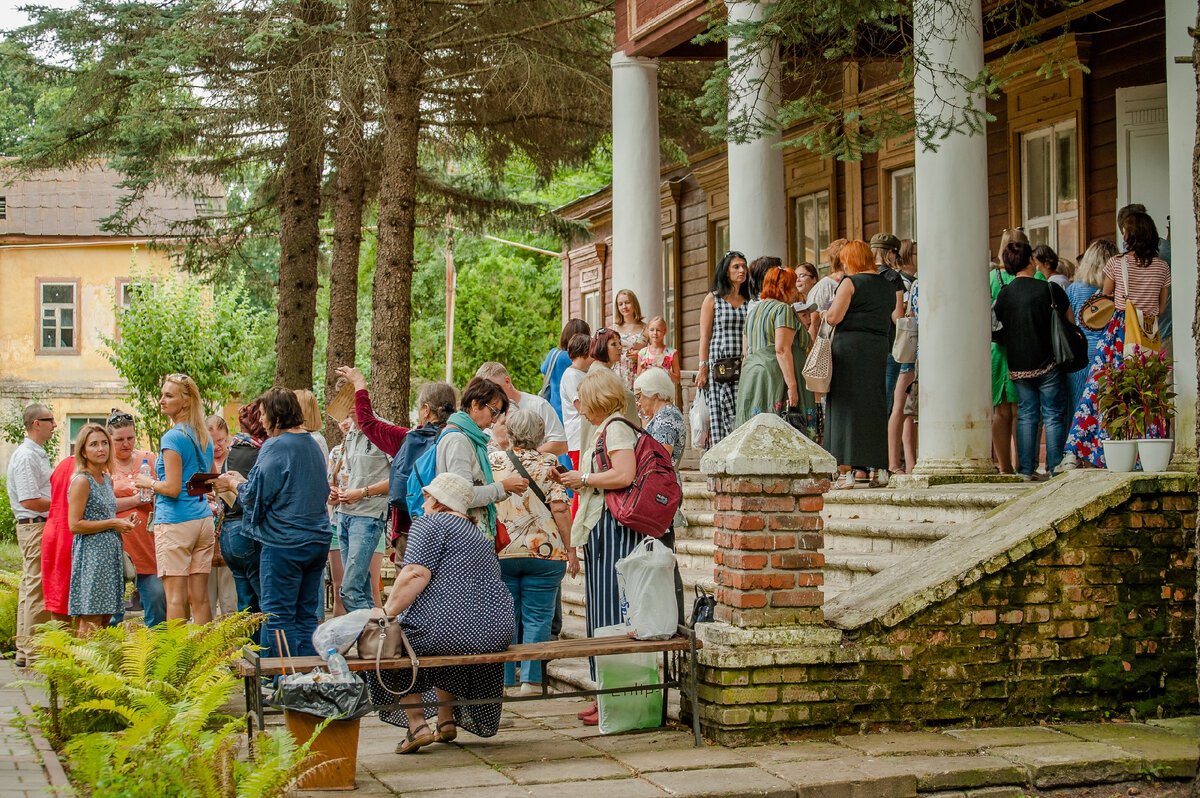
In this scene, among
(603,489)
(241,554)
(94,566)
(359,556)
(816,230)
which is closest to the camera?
(603,489)

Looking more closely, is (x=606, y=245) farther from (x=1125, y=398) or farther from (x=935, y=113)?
(x=1125, y=398)

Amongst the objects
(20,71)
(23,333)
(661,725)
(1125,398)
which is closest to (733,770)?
(661,725)

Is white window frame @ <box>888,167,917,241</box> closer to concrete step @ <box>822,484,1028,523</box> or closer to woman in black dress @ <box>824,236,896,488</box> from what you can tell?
woman in black dress @ <box>824,236,896,488</box>

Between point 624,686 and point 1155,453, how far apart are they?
10.6 feet

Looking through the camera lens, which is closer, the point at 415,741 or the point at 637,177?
the point at 415,741

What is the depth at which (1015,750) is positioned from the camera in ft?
19.0

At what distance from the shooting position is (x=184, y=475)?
26.9ft

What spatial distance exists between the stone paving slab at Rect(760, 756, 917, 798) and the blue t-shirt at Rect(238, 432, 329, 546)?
11.0 feet

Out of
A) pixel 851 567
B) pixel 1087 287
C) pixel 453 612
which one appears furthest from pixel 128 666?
pixel 1087 287

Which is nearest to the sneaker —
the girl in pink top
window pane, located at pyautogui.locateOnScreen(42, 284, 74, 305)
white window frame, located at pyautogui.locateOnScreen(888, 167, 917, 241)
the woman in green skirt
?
the woman in green skirt

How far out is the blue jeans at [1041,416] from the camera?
30.4ft

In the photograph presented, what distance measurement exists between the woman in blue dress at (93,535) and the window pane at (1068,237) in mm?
8936

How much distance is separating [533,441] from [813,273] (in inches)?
191

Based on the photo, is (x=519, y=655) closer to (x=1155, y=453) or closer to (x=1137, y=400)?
(x=1155, y=453)
